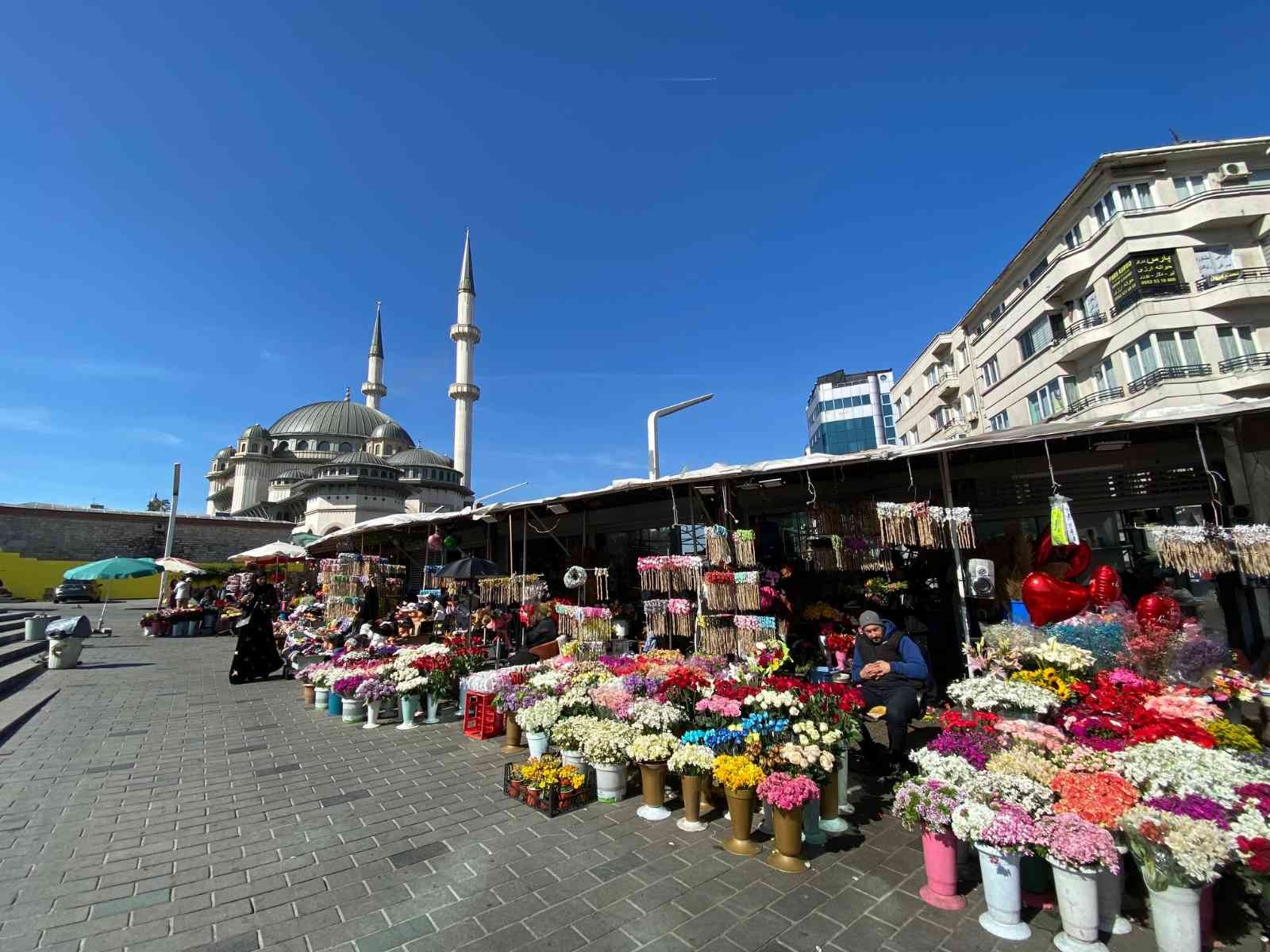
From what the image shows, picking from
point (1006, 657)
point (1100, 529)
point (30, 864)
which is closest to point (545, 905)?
point (30, 864)

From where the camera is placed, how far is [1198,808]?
9.34 feet

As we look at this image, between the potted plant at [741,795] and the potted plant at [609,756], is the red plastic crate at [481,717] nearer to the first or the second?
the potted plant at [609,756]

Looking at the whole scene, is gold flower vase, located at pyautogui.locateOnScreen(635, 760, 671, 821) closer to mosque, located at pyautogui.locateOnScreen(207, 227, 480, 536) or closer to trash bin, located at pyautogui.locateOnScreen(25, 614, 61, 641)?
trash bin, located at pyautogui.locateOnScreen(25, 614, 61, 641)

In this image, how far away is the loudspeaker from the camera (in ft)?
23.4

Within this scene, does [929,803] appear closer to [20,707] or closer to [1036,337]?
[20,707]

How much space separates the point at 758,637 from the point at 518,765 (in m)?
3.81

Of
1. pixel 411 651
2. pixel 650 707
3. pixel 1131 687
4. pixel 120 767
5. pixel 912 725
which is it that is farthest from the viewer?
pixel 411 651

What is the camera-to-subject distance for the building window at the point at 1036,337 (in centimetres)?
2453

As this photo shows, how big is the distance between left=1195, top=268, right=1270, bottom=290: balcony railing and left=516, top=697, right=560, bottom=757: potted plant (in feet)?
86.8

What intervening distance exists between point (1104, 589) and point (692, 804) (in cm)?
538

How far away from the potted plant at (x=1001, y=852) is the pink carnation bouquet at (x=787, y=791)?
0.90 meters

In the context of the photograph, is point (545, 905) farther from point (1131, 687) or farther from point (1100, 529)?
point (1100, 529)

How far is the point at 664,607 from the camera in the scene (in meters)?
8.84

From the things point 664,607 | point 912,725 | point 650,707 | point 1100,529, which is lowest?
point 912,725
